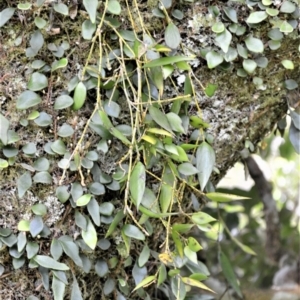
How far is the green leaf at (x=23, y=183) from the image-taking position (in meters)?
0.67

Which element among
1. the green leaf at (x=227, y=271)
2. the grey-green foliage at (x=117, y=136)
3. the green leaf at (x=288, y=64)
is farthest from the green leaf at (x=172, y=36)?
the green leaf at (x=227, y=271)

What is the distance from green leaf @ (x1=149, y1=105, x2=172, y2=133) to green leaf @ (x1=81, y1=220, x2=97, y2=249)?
0.65ft

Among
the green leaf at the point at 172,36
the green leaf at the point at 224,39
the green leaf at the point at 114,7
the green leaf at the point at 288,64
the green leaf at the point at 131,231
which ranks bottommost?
the green leaf at the point at 131,231

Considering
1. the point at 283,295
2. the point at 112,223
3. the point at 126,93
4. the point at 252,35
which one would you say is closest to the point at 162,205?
the point at 112,223

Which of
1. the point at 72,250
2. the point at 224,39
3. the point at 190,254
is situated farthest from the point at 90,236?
the point at 224,39

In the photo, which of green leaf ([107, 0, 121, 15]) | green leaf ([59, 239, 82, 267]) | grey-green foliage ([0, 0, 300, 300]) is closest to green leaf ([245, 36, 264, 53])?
grey-green foliage ([0, 0, 300, 300])

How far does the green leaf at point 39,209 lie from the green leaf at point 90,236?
0.07 m

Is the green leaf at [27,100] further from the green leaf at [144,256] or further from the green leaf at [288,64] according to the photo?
the green leaf at [288,64]

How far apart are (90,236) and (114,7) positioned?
1.17ft

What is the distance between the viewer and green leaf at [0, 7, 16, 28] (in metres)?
0.66

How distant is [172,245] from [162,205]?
0.22 metres

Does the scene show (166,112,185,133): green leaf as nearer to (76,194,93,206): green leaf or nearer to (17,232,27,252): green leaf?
(76,194,93,206): green leaf

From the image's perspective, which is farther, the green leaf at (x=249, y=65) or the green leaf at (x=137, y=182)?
the green leaf at (x=249, y=65)

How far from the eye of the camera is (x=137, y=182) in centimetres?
65
